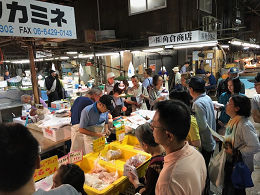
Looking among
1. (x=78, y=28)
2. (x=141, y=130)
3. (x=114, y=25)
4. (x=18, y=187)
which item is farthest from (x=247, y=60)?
(x=18, y=187)

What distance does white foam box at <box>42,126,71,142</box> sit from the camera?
3.87 meters

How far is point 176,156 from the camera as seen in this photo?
4.88 ft

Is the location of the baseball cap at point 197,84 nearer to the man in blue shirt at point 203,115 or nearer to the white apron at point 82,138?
the man in blue shirt at point 203,115

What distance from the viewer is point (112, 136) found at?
4363 millimetres

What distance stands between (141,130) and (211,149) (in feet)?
5.38

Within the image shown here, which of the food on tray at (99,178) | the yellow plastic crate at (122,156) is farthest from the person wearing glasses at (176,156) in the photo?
the yellow plastic crate at (122,156)

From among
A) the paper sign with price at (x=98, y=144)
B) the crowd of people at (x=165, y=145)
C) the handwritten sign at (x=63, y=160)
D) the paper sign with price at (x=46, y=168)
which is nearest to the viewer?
the crowd of people at (x=165, y=145)

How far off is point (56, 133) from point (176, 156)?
303 cm

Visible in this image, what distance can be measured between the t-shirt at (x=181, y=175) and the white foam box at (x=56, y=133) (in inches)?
116

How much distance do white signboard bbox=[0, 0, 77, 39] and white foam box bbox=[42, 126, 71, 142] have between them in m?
1.84

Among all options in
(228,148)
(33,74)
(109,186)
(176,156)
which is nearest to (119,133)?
(109,186)

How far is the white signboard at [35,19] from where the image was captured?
3049 millimetres

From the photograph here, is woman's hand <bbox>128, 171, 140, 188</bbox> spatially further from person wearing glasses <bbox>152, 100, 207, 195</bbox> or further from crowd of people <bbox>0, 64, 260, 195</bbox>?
person wearing glasses <bbox>152, 100, 207, 195</bbox>

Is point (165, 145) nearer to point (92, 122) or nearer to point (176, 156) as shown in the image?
point (176, 156)
